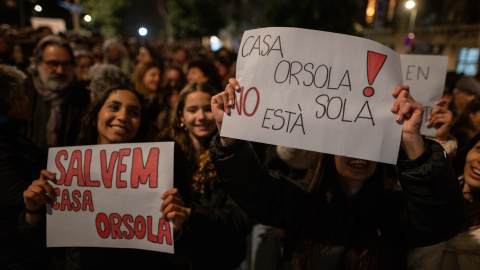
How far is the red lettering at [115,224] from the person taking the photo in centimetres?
178

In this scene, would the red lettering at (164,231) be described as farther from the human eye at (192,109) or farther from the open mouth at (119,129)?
the human eye at (192,109)

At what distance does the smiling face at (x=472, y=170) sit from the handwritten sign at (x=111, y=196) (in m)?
1.65

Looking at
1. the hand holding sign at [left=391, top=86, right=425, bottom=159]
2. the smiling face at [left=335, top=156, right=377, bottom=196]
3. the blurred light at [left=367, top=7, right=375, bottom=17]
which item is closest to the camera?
the hand holding sign at [left=391, top=86, right=425, bottom=159]

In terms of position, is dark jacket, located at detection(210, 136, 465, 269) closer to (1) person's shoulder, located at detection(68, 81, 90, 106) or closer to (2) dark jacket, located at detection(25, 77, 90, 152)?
(2) dark jacket, located at detection(25, 77, 90, 152)

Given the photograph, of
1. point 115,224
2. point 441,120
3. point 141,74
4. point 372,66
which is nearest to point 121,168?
point 115,224

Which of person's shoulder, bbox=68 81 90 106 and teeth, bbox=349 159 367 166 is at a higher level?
person's shoulder, bbox=68 81 90 106

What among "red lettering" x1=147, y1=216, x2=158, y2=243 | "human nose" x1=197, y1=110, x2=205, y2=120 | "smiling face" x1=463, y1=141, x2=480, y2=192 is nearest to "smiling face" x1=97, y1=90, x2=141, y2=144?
"human nose" x1=197, y1=110, x2=205, y2=120

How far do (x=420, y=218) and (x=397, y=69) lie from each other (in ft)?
2.19

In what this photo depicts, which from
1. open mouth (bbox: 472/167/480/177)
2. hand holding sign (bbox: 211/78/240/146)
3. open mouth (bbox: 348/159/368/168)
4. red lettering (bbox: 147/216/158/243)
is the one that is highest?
hand holding sign (bbox: 211/78/240/146)

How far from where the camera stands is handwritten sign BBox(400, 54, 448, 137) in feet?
8.66

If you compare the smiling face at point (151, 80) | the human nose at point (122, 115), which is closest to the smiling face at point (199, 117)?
the human nose at point (122, 115)

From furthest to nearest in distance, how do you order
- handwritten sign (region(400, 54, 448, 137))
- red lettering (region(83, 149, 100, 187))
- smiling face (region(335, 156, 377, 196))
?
handwritten sign (region(400, 54, 448, 137)) → red lettering (region(83, 149, 100, 187)) → smiling face (region(335, 156, 377, 196))

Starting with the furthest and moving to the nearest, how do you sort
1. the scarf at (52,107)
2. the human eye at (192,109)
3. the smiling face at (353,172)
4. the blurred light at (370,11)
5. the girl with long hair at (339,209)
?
1. the blurred light at (370,11)
2. the scarf at (52,107)
3. the human eye at (192,109)
4. the smiling face at (353,172)
5. the girl with long hair at (339,209)

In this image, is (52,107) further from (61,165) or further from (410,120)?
(410,120)
